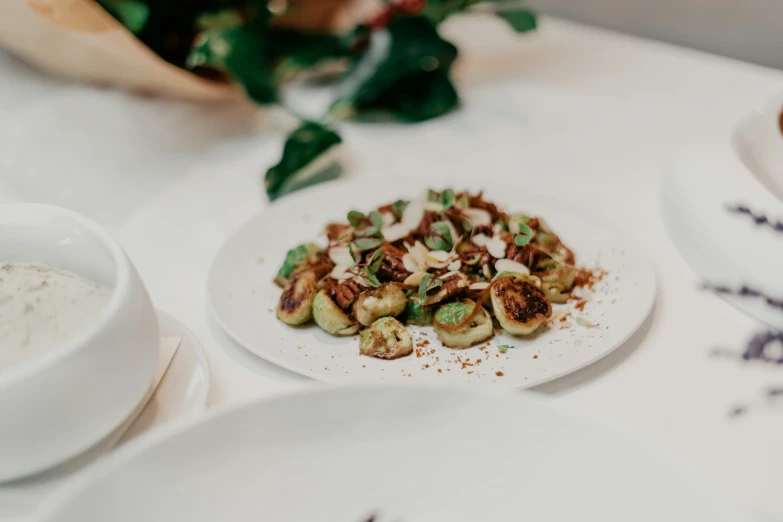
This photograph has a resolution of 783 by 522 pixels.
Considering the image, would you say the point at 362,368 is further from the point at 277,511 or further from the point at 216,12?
the point at 216,12

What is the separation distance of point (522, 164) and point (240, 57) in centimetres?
41

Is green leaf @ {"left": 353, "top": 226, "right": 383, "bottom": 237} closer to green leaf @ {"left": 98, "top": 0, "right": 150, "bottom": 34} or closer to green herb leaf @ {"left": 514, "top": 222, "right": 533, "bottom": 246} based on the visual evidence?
green herb leaf @ {"left": 514, "top": 222, "right": 533, "bottom": 246}

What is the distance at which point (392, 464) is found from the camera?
43cm

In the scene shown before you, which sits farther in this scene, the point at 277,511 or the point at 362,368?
the point at 362,368

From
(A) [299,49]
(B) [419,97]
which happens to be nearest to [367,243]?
(B) [419,97]

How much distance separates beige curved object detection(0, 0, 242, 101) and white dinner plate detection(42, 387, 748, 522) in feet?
2.05

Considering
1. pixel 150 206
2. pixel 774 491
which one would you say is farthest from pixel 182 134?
pixel 774 491

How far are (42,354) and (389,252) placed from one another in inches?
12.4

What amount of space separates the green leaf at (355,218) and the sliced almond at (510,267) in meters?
0.15

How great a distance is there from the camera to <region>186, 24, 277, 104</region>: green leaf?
96 centimetres

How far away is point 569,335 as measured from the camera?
0.62 metres

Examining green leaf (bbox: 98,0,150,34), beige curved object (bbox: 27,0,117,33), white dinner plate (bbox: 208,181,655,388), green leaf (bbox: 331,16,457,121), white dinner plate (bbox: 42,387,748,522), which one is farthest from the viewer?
green leaf (bbox: 331,16,457,121)

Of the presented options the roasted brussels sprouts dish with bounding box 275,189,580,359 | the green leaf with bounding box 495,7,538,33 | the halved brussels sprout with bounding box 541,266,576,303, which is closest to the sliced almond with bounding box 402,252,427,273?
the roasted brussels sprouts dish with bounding box 275,189,580,359

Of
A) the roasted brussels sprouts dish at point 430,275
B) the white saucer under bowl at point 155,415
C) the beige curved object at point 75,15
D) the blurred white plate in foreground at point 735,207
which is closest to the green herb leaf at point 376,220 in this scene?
the roasted brussels sprouts dish at point 430,275
